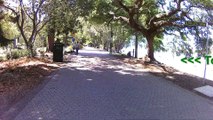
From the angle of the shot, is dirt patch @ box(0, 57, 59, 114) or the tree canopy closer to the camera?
dirt patch @ box(0, 57, 59, 114)

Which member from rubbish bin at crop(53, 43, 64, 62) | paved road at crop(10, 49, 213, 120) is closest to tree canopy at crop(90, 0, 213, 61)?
rubbish bin at crop(53, 43, 64, 62)

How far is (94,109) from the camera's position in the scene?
9070 mm

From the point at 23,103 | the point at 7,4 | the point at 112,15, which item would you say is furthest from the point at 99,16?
the point at 23,103

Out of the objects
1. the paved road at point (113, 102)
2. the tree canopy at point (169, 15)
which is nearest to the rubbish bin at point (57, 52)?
the tree canopy at point (169, 15)

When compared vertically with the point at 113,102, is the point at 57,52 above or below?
above

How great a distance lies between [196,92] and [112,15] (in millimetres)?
20873

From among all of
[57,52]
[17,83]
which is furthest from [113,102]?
[57,52]

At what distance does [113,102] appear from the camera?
10.1 metres

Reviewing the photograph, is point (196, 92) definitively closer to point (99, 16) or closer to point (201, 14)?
point (201, 14)

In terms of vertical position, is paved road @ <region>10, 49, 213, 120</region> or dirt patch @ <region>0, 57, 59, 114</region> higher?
dirt patch @ <region>0, 57, 59, 114</region>

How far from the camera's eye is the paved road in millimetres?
8430

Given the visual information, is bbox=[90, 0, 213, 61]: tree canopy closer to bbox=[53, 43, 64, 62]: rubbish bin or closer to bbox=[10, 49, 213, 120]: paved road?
bbox=[53, 43, 64, 62]: rubbish bin

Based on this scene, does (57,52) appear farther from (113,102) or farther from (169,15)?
(113,102)

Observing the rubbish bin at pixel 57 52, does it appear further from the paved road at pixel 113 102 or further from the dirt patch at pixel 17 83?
the paved road at pixel 113 102
